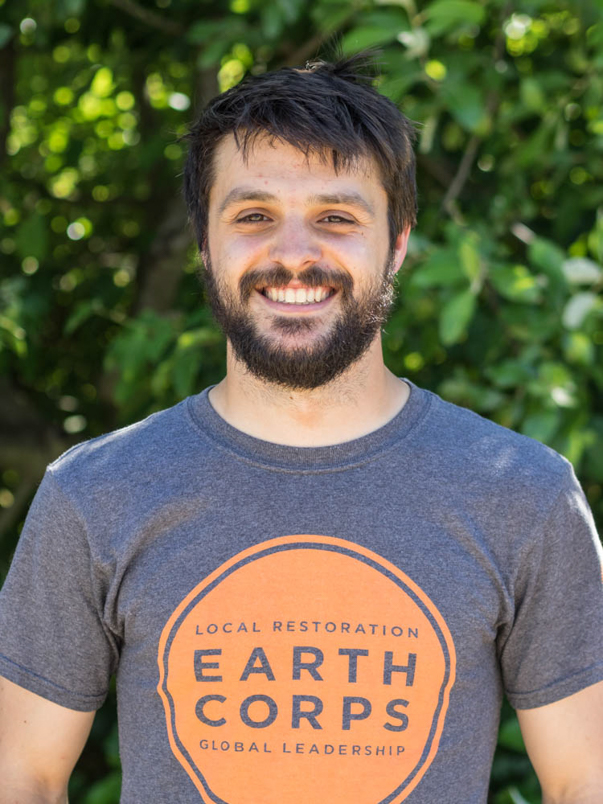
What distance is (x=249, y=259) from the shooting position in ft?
4.96

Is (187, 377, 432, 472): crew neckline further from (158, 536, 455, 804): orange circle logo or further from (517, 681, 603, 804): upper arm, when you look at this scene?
(517, 681, 603, 804): upper arm

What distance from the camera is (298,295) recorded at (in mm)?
1499

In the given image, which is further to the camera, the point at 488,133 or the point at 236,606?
the point at 488,133

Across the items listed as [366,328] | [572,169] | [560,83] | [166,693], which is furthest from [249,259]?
[572,169]

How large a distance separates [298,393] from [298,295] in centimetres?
15

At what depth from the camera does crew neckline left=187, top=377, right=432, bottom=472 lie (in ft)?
4.88

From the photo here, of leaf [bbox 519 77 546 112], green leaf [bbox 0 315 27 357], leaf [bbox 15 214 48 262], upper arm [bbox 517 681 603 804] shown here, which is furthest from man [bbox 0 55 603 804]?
leaf [bbox 15 214 48 262]

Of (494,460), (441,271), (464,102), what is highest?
(464,102)

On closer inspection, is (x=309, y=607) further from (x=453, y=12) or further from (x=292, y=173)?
(x=453, y=12)

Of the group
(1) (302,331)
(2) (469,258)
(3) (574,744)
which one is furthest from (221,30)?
(3) (574,744)

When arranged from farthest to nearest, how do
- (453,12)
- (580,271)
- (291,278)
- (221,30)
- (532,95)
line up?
(221,30) < (532,95) < (580,271) < (453,12) < (291,278)

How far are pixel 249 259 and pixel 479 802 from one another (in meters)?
0.89

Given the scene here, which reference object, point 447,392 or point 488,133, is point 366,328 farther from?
point 488,133

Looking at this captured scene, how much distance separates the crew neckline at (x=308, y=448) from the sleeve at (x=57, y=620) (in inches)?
10.0
